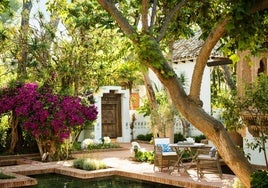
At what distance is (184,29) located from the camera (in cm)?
855

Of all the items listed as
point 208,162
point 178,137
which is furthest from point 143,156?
point 178,137

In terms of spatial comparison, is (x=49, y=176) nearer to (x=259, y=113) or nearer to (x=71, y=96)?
(x=71, y=96)

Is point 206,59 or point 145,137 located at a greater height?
point 206,59

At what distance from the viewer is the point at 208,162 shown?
11734 millimetres

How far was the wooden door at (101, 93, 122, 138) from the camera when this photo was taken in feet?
78.3

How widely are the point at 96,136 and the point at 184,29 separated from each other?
1475cm

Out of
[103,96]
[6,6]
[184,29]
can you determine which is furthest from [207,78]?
[6,6]

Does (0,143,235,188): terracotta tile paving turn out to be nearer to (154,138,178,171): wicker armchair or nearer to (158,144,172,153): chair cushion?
(154,138,178,171): wicker armchair

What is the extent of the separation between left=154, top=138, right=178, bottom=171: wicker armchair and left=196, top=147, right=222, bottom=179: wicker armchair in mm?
931

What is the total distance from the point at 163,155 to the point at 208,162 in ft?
4.46

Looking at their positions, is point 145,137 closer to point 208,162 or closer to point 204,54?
point 208,162

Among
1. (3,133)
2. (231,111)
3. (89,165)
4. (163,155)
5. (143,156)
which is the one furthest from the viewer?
(3,133)

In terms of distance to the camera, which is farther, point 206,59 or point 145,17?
point 145,17

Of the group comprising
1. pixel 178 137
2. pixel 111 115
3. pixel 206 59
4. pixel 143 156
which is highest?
pixel 111 115
